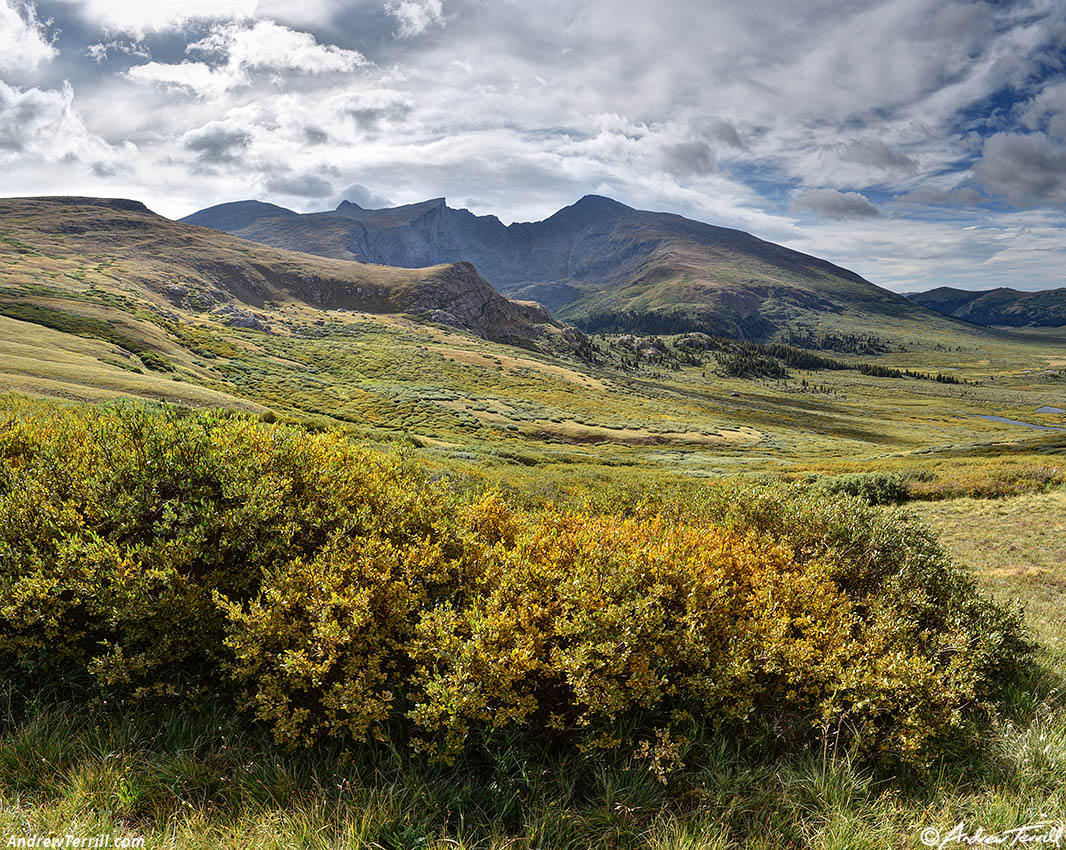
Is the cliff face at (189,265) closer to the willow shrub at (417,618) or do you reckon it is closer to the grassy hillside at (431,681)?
the willow shrub at (417,618)

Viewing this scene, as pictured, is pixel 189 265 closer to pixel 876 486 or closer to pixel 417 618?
pixel 876 486

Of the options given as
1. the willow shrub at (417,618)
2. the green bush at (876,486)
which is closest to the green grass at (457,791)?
the willow shrub at (417,618)

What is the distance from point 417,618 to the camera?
475 centimetres

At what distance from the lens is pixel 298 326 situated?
140750 mm

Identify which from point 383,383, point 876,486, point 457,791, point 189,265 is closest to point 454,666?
point 457,791

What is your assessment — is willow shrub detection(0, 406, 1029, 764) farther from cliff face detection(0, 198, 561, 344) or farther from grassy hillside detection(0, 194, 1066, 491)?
cliff face detection(0, 198, 561, 344)

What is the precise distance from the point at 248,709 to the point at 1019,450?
240 feet

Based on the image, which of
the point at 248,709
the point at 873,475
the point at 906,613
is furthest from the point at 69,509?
the point at 873,475

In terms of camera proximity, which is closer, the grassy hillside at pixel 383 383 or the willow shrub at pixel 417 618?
the willow shrub at pixel 417 618

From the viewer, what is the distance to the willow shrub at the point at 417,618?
3980 millimetres

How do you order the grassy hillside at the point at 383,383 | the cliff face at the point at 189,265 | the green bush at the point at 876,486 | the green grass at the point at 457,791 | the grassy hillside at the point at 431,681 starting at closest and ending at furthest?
the green grass at the point at 457,791, the grassy hillside at the point at 431,681, the green bush at the point at 876,486, the grassy hillside at the point at 383,383, the cliff face at the point at 189,265

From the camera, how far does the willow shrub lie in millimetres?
3980

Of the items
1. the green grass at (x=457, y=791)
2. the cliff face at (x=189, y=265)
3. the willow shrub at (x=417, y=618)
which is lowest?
the green grass at (x=457, y=791)

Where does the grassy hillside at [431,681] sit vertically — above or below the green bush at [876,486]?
above
